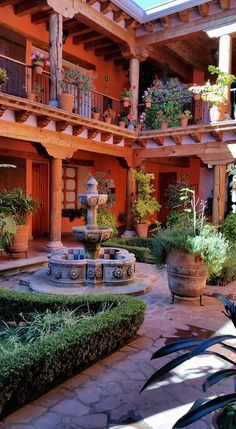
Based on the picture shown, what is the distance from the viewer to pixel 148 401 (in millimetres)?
2844

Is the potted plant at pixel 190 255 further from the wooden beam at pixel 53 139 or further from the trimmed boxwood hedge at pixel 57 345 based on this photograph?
the wooden beam at pixel 53 139

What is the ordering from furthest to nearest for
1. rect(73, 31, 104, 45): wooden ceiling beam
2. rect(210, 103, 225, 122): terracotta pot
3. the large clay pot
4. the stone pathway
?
rect(73, 31, 104, 45): wooden ceiling beam, rect(210, 103, 225, 122): terracotta pot, the large clay pot, the stone pathway

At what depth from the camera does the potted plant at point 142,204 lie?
1099 centimetres

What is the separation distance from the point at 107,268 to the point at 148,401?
327 centimetres

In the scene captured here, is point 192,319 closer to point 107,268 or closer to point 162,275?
point 107,268

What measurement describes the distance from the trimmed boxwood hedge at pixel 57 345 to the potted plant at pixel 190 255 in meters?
1.32

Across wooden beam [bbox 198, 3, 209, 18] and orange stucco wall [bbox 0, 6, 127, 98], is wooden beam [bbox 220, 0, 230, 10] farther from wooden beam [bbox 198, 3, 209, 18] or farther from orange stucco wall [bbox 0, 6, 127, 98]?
orange stucco wall [bbox 0, 6, 127, 98]

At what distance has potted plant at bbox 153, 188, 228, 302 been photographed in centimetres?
505

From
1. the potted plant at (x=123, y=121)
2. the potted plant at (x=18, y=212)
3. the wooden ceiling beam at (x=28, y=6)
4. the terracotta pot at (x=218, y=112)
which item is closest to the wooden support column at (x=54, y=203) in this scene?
the potted plant at (x=18, y=212)

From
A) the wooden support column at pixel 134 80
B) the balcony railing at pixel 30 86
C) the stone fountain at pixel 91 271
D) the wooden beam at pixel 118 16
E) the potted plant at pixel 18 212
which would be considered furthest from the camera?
the wooden support column at pixel 134 80

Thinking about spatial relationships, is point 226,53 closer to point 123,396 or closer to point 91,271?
point 91,271

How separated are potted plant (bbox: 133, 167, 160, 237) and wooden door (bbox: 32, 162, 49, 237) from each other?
2.80 metres

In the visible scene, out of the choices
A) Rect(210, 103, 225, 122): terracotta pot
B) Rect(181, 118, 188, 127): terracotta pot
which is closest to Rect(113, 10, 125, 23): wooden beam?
Rect(181, 118, 188, 127): terracotta pot

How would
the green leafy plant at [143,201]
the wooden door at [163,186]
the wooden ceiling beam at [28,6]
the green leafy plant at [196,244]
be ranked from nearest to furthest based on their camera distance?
the green leafy plant at [196,244] → the wooden ceiling beam at [28,6] → the green leafy plant at [143,201] → the wooden door at [163,186]
